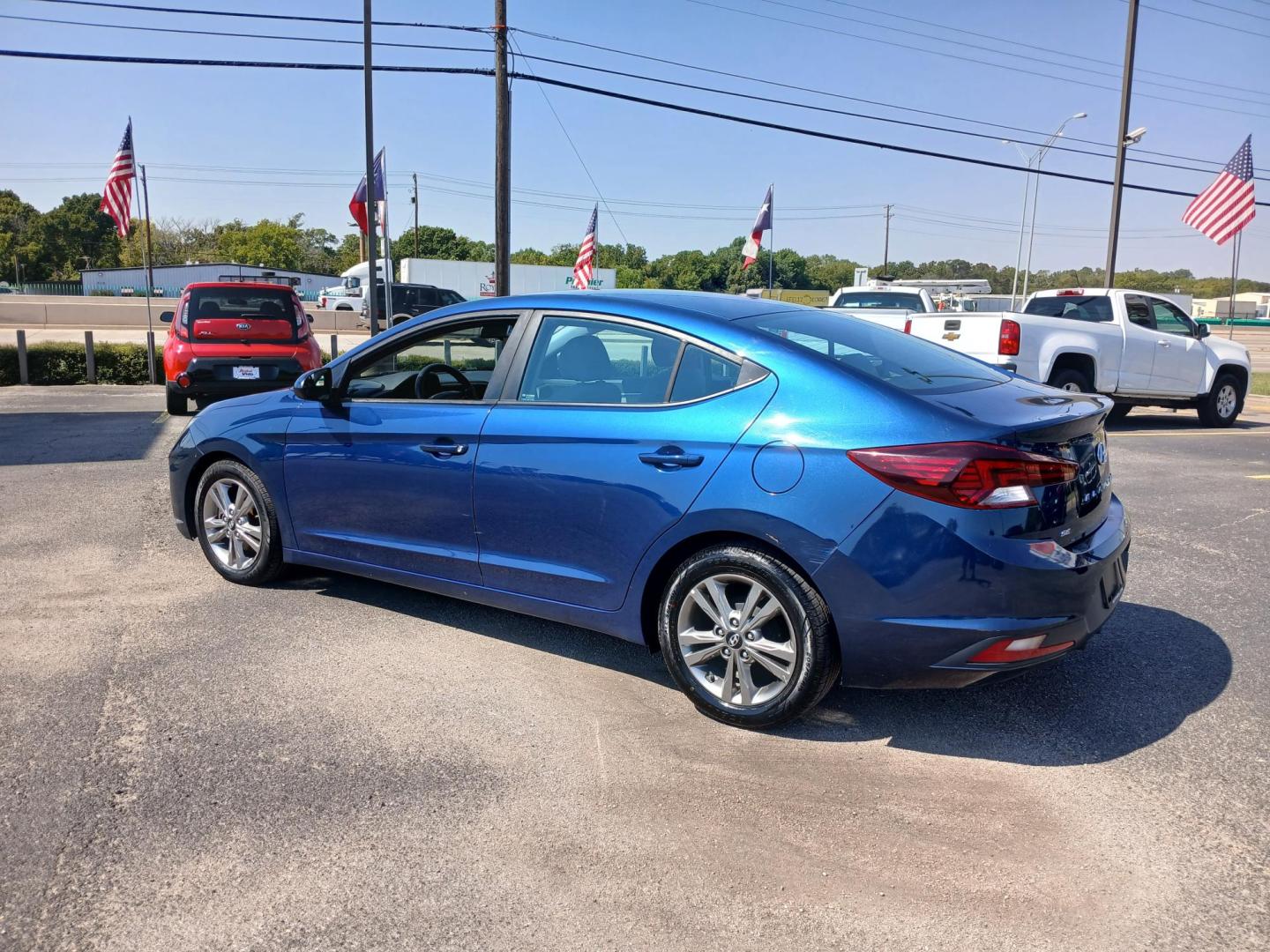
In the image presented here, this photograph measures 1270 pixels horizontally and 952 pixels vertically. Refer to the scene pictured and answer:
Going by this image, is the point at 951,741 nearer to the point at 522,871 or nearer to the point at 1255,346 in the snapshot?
the point at 522,871

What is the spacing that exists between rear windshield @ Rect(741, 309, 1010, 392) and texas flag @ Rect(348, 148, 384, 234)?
18795mm

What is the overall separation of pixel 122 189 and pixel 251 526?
60.1 feet

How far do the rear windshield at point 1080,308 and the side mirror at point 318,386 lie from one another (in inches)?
452

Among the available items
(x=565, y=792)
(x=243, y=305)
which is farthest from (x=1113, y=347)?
(x=565, y=792)

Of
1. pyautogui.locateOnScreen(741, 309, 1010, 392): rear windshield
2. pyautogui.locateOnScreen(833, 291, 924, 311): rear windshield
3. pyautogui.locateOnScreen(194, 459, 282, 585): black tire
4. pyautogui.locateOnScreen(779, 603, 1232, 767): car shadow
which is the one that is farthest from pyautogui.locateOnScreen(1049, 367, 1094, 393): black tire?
pyautogui.locateOnScreen(194, 459, 282, 585): black tire

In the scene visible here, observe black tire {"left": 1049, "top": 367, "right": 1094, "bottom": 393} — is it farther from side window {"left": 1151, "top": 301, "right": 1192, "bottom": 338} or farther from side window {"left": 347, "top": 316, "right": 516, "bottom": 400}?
side window {"left": 347, "top": 316, "right": 516, "bottom": 400}

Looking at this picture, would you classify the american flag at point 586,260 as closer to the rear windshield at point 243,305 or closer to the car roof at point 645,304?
the rear windshield at point 243,305

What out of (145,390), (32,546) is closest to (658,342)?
(32,546)

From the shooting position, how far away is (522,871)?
9.09 feet

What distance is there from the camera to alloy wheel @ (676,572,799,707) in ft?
11.6

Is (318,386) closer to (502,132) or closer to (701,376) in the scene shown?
(701,376)

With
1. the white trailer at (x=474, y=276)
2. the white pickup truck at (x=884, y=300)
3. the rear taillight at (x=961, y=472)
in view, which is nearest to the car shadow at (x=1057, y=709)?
the rear taillight at (x=961, y=472)

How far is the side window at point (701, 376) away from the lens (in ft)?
12.1

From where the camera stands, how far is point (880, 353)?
403 centimetres
